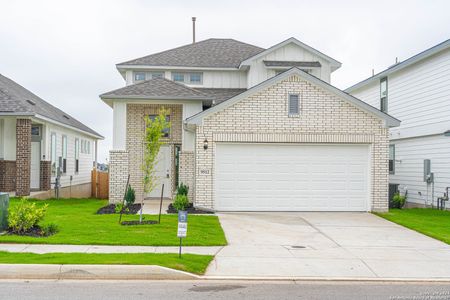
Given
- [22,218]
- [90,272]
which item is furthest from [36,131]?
[90,272]

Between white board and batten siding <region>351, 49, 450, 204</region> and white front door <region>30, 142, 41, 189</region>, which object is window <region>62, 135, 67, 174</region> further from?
white board and batten siding <region>351, 49, 450, 204</region>

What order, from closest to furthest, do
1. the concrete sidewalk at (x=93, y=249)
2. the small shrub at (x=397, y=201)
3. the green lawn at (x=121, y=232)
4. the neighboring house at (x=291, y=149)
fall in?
the concrete sidewalk at (x=93, y=249) → the green lawn at (x=121, y=232) → the neighboring house at (x=291, y=149) → the small shrub at (x=397, y=201)

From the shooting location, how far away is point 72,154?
2944 cm

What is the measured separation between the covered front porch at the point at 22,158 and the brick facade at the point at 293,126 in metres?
7.69

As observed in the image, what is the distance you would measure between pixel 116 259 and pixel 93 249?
134 centimetres

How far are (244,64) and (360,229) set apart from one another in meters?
12.2

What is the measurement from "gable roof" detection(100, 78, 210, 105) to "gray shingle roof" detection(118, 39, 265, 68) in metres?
4.80

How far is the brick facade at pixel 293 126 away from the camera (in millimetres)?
17594

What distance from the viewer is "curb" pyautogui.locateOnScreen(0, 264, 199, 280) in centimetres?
881

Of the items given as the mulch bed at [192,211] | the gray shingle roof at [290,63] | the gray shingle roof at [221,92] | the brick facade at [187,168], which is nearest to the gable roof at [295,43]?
the gray shingle roof at [290,63]

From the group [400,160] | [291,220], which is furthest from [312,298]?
[400,160]

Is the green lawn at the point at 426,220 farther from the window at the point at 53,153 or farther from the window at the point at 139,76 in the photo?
the window at the point at 53,153

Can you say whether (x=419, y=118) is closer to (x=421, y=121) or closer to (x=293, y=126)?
(x=421, y=121)

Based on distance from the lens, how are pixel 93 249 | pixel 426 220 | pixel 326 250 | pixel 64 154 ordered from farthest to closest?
pixel 64 154 → pixel 426 220 → pixel 326 250 → pixel 93 249
